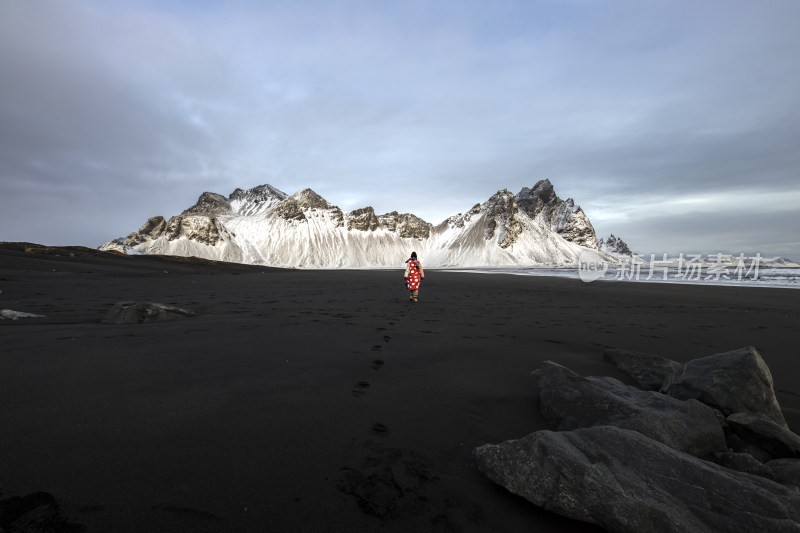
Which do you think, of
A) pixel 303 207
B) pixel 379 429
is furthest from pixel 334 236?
pixel 379 429

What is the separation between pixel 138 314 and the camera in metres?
7.12

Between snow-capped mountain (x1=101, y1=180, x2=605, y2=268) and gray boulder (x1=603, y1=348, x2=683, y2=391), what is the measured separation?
108 metres

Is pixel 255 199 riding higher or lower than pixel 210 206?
higher

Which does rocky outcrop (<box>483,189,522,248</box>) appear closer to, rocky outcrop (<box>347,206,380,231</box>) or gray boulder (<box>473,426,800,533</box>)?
rocky outcrop (<box>347,206,380,231</box>)

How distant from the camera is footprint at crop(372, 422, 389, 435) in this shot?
297cm

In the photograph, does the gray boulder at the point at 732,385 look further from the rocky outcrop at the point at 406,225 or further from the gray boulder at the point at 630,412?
the rocky outcrop at the point at 406,225

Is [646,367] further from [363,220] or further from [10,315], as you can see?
[363,220]

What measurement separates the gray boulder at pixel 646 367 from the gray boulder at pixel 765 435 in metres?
1.25

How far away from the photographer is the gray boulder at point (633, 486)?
181 cm

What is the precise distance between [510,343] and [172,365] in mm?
5276

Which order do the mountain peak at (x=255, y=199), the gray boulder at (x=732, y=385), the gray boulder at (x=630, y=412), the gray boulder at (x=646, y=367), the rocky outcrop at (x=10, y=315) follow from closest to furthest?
the gray boulder at (x=630, y=412) → the gray boulder at (x=732, y=385) → the gray boulder at (x=646, y=367) → the rocky outcrop at (x=10, y=315) → the mountain peak at (x=255, y=199)

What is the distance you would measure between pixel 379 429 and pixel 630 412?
2157 mm

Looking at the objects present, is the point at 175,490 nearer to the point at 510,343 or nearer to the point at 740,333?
the point at 510,343

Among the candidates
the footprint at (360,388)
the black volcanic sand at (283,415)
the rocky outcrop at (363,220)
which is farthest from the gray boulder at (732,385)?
the rocky outcrop at (363,220)
